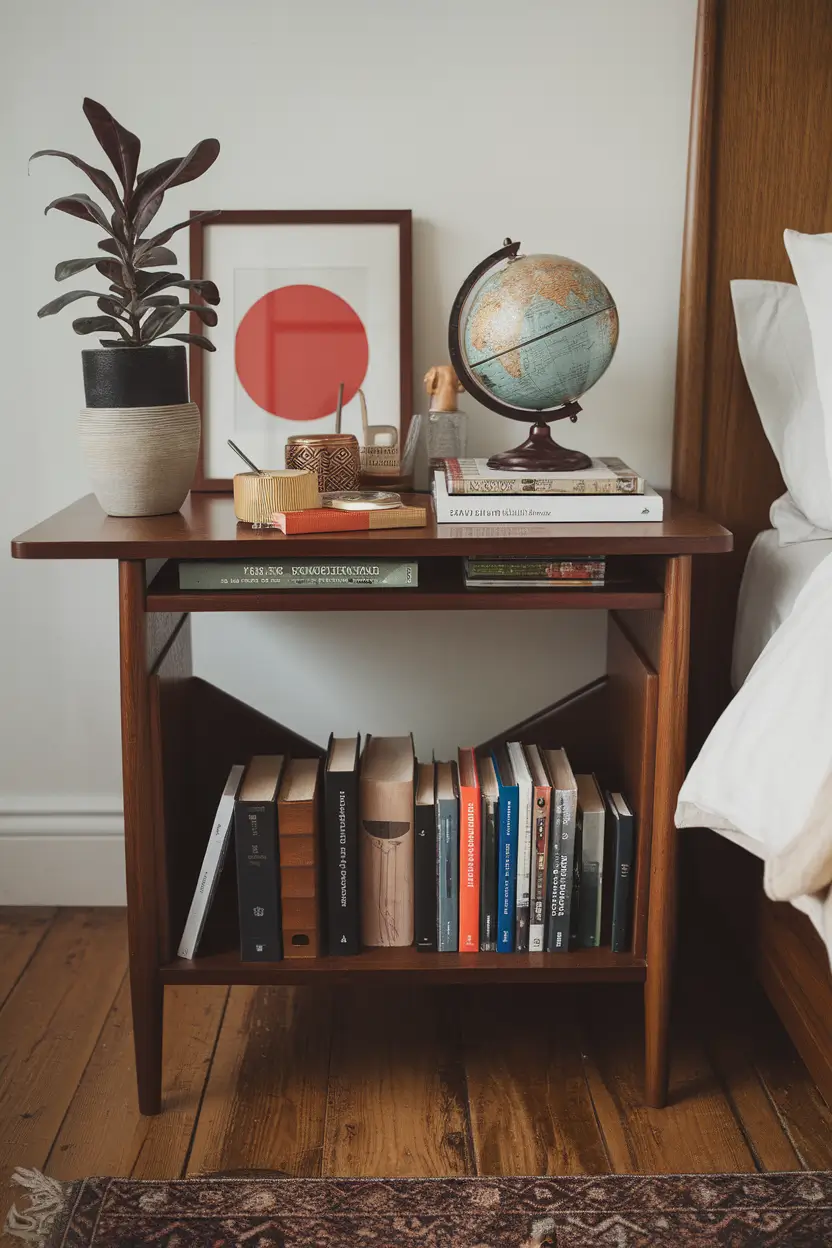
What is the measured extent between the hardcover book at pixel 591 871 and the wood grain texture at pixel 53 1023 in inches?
28.3

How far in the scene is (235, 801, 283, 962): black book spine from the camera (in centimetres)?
144

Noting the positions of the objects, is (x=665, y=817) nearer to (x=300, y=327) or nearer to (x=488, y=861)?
(x=488, y=861)

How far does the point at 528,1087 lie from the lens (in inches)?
59.8

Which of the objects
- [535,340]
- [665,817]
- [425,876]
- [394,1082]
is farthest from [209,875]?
[535,340]

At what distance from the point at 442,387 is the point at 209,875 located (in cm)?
75

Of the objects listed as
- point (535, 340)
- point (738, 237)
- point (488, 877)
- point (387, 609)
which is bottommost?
point (488, 877)

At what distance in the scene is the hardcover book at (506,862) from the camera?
1446mm

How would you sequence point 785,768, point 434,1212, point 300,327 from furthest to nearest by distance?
point 300,327 < point 434,1212 < point 785,768

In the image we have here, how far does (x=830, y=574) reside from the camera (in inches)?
48.3

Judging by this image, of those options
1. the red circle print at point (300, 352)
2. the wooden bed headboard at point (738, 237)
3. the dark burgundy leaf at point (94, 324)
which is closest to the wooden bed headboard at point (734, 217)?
the wooden bed headboard at point (738, 237)

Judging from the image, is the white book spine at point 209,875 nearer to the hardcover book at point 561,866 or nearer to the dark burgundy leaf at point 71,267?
the hardcover book at point 561,866

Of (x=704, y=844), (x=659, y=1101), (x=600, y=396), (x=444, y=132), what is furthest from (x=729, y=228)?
(x=659, y=1101)

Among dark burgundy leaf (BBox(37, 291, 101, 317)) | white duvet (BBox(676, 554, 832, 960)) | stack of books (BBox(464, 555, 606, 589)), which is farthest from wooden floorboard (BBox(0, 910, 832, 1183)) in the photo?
dark burgundy leaf (BBox(37, 291, 101, 317))

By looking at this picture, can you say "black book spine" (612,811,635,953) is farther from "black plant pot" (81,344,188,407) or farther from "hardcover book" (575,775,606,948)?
"black plant pot" (81,344,188,407)
